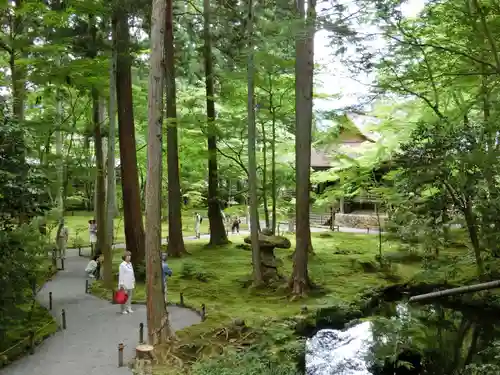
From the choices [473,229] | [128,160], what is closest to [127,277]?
[128,160]

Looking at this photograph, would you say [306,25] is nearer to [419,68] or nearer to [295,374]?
[419,68]

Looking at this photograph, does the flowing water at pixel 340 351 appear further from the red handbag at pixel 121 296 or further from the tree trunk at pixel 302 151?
the red handbag at pixel 121 296

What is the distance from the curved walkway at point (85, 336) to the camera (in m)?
7.37

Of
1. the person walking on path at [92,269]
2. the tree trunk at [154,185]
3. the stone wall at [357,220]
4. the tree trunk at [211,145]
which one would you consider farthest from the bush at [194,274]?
the stone wall at [357,220]

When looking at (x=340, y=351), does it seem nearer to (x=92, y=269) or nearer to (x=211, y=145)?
(x=92, y=269)

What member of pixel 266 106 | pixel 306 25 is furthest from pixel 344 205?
pixel 306 25

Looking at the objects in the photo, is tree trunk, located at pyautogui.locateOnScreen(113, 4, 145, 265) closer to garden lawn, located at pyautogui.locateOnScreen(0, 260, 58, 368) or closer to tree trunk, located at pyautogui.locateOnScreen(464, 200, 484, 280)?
garden lawn, located at pyautogui.locateOnScreen(0, 260, 58, 368)

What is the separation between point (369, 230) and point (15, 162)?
78.4ft

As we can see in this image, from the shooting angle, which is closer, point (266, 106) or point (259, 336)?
point (259, 336)

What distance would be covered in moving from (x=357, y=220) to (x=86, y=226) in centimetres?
1796

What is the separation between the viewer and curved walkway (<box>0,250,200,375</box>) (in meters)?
7.37

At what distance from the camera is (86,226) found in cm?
2877

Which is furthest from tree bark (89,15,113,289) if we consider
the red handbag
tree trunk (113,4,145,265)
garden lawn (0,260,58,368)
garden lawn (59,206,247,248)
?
garden lawn (59,206,247,248)

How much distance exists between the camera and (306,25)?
10.2 meters
